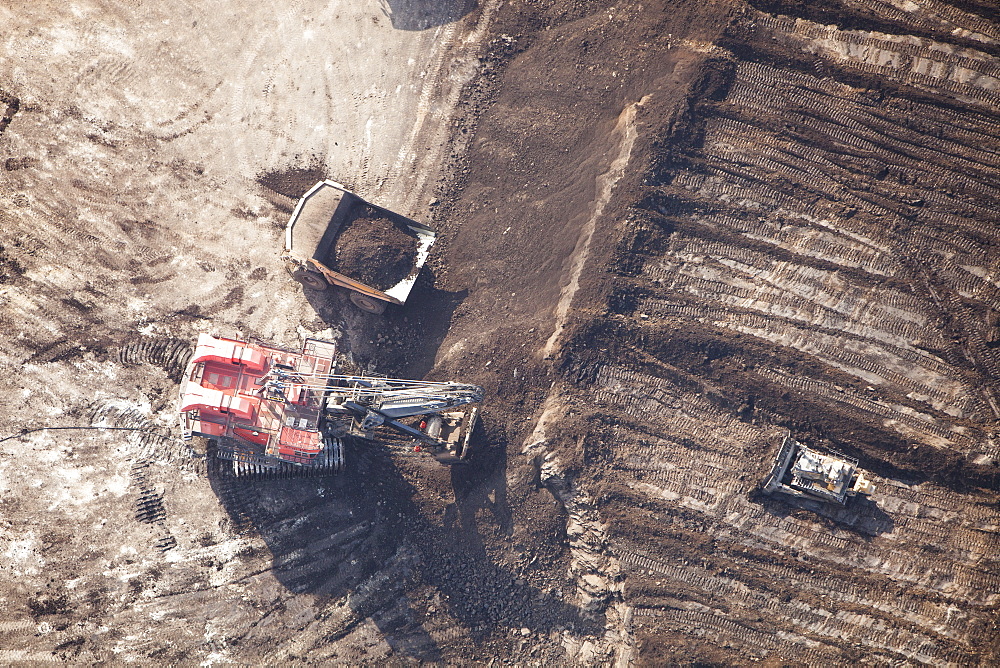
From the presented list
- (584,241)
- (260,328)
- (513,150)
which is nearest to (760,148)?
(584,241)

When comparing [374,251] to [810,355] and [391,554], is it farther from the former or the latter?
[810,355]

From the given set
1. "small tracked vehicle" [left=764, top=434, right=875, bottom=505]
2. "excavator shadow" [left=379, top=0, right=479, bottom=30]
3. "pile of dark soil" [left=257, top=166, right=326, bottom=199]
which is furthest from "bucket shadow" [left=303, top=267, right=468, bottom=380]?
"small tracked vehicle" [left=764, top=434, right=875, bottom=505]

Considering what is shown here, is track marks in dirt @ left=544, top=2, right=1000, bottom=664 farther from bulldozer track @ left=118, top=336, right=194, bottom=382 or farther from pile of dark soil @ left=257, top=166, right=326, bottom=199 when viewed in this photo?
bulldozer track @ left=118, top=336, right=194, bottom=382

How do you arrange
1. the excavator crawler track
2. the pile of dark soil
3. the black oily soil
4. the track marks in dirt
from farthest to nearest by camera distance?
the pile of dark soil
the black oily soil
the excavator crawler track
the track marks in dirt

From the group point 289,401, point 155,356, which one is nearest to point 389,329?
point 289,401

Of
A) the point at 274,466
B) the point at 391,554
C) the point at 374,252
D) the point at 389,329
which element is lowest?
the point at 391,554

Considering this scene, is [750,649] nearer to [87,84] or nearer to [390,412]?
[390,412]
